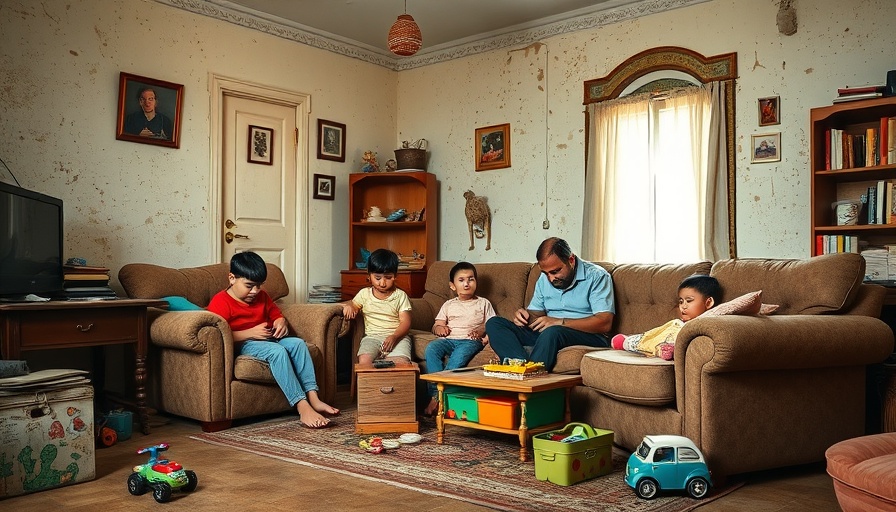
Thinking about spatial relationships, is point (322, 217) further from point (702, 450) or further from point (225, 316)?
point (702, 450)

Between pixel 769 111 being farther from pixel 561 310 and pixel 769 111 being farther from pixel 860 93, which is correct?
pixel 561 310

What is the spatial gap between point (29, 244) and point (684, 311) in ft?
10.7

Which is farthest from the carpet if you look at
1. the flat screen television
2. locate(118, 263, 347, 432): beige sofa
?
the flat screen television

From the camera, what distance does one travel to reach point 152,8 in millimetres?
5148

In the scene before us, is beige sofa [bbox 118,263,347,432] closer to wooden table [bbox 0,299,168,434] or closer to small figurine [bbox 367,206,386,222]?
wooden table [bbox 0,299,168,434]

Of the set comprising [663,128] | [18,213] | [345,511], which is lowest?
[345,511]

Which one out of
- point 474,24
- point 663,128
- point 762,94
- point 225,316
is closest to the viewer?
point 225,316

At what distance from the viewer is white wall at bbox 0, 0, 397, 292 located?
14.9 feet

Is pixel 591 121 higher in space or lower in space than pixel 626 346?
higher

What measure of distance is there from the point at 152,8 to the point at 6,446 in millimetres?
3311

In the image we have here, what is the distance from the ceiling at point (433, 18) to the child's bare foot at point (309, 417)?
9.79 ft

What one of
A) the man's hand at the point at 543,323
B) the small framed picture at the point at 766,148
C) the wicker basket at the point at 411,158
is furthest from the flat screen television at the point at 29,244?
the small framed picture at the point at 766,148

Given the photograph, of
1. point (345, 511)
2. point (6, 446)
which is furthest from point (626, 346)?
point (6, 446)

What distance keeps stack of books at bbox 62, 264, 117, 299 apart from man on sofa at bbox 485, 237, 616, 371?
2.11 meters
